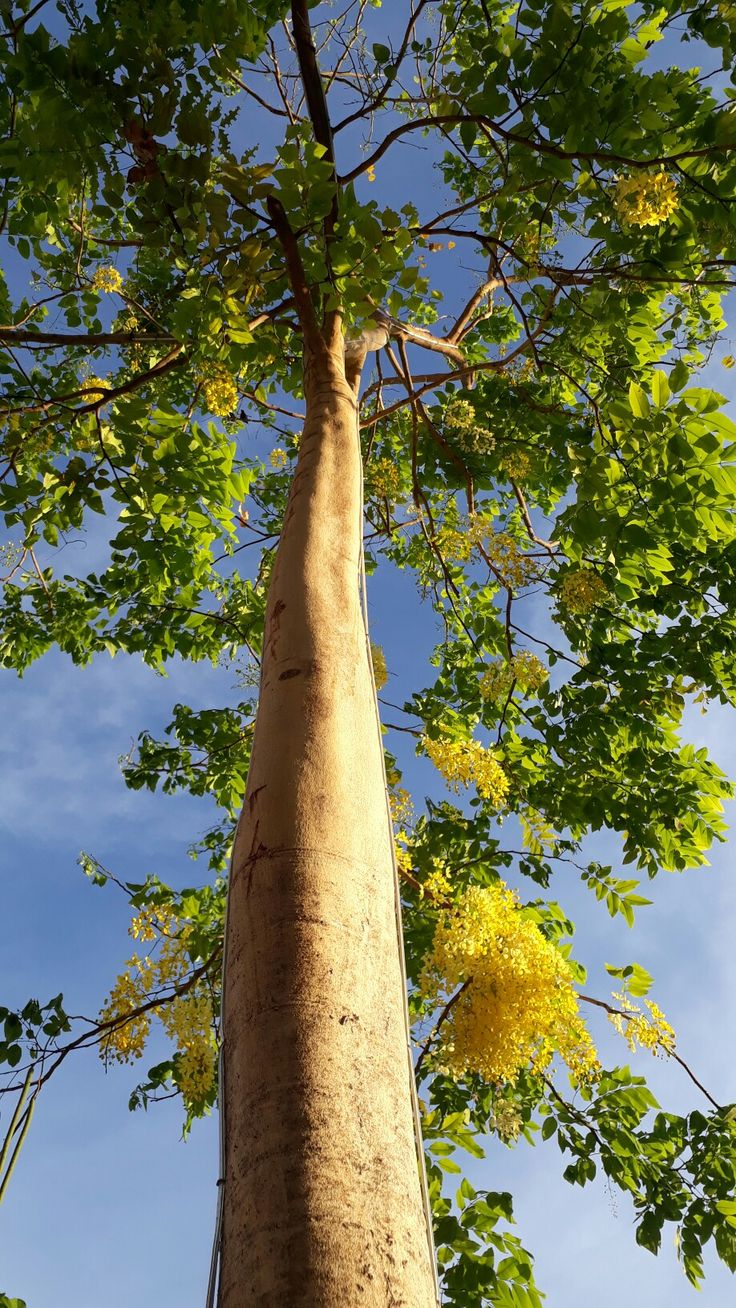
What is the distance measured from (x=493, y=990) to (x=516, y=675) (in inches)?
94.4

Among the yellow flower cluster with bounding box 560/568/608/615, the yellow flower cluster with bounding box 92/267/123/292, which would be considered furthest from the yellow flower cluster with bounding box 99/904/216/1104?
the yellow flower cluster with bounding box 92/267/123/292

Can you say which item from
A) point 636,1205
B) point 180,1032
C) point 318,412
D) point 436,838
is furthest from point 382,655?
point 636,1205

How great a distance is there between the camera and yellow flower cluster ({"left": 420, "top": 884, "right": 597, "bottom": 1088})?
1976 mm

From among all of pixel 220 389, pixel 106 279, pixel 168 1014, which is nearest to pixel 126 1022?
pixel 168 1014

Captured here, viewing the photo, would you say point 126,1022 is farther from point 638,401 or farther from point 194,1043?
point 638,401

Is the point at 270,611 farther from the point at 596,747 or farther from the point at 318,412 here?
the point at 596,747

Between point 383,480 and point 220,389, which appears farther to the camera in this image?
point 383,480

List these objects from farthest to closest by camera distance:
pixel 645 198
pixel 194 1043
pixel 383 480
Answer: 1. pixel 383 480
2. pixel 645 198
3. pixel 194 1043

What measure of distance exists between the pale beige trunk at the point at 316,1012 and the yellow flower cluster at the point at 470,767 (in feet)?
4.31

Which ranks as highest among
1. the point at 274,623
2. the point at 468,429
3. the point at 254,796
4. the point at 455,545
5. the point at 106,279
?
the point at 106,279

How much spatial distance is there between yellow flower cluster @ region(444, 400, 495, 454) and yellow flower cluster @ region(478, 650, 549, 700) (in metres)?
1.22

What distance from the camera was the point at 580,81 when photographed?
2947 mm

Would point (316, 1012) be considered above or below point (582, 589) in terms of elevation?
below

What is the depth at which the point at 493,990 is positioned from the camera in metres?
1.99
